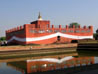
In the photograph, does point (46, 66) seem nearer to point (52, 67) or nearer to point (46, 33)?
point (52, 67)

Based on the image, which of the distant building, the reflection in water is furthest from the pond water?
the distant building

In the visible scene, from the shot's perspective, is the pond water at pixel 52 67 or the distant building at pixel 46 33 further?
the distant building at pixel 46 33

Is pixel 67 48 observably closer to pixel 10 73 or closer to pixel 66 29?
pixel 66 29

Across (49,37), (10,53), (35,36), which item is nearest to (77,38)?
(49,37)

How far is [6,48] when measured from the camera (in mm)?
35906

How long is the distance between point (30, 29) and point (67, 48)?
11.4 metres

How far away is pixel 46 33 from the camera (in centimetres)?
4822

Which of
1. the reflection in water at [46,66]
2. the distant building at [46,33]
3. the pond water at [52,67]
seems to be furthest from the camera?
the distant building at [46,33]

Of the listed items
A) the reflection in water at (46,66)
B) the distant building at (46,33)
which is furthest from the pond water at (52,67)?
the distant building at (46,33)

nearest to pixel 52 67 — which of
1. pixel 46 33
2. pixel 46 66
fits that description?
pixel 46 66

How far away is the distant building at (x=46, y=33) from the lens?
4588 cm

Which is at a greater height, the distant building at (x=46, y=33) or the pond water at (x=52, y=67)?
the distant building at (x=46, y=33)

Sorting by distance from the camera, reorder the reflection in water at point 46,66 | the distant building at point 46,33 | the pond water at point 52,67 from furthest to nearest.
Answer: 1. the distant building at point 46,33
2. the reflection in water at point 46,66
3. the pond water at point 52,67

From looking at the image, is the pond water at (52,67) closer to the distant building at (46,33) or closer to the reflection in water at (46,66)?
the reflection in water at (46,66)
